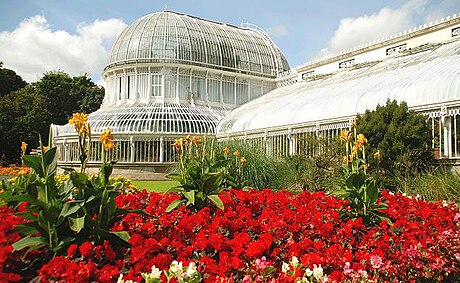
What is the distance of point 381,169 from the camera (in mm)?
10688

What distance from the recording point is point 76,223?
3145 millimetres

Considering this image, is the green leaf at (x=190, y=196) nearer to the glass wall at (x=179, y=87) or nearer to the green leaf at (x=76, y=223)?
the green leaf at (x=76, y=223)

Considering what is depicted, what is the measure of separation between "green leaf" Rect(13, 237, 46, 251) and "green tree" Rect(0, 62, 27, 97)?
45.6 meters

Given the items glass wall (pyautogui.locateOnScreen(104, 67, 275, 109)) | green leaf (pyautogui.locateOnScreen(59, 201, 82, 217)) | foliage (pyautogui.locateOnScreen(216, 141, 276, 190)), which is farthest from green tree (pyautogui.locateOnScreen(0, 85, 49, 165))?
green leaf (pyautogui.locateOnScreen(59, 201, 82, 217))

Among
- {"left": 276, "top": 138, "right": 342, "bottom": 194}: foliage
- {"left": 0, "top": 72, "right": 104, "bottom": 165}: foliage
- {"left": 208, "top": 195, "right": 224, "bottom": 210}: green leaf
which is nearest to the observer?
{"left": 208, "top": 195, "right": 224, "bottom": 210}: green leaf

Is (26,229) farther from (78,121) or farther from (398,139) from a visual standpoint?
(398,139)

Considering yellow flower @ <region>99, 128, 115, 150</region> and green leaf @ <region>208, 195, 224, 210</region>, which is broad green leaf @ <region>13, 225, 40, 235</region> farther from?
green leaf @ <region>208, 195, 224, 210</region>

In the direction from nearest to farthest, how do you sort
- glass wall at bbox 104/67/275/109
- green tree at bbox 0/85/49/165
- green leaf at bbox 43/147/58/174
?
green leaf at bbox 43/147/58/174 < glass wall at bbox 104/67/275/109 < green tree at bbox 0/85/49/165

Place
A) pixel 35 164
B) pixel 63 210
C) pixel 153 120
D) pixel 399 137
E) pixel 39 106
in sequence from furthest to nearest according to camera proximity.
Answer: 1. pixel 39 106
2. pixel 153 120
3. pixel 399 137
4. pixel 35 164
5. pixel 63 210

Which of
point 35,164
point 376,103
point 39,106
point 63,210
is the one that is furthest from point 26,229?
point 39,106

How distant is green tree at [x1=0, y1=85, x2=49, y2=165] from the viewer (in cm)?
3381

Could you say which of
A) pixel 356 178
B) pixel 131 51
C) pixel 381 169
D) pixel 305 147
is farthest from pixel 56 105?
pixel 356 178

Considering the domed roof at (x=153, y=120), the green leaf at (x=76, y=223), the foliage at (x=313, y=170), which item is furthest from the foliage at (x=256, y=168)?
the domed roof at (x=153, y=120)

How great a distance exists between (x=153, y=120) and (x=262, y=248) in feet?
69.4
